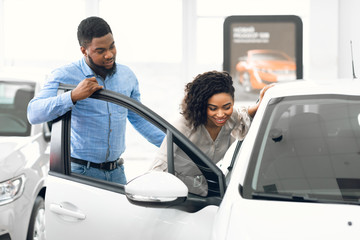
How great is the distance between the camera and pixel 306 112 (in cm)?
247

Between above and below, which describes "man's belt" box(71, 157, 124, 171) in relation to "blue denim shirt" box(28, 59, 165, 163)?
below

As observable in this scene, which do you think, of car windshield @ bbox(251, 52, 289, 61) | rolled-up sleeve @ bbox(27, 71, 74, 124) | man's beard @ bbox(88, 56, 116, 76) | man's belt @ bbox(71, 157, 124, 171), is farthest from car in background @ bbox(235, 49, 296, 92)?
rolled-up sleeve @ bbox(27, 71, 74, 124)

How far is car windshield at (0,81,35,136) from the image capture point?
188 inches

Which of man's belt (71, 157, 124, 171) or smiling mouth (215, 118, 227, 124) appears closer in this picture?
smiling mouth (215, 118, 227, 124)

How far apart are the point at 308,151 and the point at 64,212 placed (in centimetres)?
98

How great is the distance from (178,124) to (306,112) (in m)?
0.65

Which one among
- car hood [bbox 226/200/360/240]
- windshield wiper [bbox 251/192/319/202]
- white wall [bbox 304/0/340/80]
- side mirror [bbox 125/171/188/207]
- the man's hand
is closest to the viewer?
car hood [bbox 226/200/360/240]

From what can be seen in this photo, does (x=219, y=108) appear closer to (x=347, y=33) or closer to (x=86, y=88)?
(x=86, y=88)

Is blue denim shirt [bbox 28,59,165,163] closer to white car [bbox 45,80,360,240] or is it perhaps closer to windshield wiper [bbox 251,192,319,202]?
white car [bbox 45,80,360,240]

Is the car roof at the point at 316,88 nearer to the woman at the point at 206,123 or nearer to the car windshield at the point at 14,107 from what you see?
the woman at the point at 206,123

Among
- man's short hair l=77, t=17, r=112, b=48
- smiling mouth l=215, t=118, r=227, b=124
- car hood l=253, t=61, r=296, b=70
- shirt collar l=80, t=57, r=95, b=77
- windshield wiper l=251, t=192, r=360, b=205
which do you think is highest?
man's short hair l=77, t=17, r=112, b=48

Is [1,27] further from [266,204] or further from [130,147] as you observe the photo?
[266,204]

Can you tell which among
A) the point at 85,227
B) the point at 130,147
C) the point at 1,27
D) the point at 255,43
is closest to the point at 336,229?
the point at 85,227

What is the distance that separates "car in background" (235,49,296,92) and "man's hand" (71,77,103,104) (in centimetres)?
564
